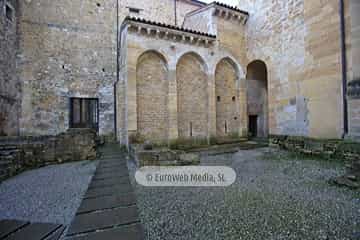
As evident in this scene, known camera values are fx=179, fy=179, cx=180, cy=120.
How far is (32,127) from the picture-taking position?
10102 mm

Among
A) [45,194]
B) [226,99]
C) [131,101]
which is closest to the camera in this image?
[45,194]

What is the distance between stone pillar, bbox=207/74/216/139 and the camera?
939cm

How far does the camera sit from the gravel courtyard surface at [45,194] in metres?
2.72

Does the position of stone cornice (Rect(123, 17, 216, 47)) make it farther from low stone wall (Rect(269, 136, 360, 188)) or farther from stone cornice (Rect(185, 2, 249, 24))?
low stone wall (Rect(269, 136, 360, 188))

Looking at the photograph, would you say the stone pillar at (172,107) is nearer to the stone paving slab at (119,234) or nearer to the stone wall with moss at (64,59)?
the stone wall with moss at (64,59)

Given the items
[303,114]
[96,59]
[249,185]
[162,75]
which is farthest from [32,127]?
[303,114]

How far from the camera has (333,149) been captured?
6031mm

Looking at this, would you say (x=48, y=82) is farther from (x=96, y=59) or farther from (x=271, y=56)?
(x=271, y=56)

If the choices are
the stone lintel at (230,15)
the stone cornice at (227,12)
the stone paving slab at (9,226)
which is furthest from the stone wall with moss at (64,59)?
the stone paving slab at (9,226)

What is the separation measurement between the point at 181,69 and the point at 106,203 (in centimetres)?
743

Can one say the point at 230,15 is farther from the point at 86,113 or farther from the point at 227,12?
the point at 86,113

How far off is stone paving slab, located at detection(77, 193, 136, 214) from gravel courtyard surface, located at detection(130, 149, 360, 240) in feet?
0.71

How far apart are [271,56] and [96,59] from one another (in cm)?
1022

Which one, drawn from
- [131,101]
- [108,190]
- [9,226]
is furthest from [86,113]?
[9,226]
